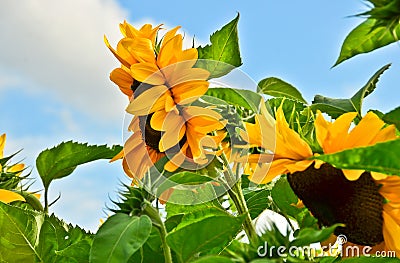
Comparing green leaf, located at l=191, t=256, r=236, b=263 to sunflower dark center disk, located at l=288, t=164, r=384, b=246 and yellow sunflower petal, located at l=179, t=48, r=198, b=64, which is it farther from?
yellow sunflower petal, located at l=179, t=48, r=198, b=64

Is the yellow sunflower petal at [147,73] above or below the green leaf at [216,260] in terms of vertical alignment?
above

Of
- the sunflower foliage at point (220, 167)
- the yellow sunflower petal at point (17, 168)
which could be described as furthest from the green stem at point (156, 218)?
the yellow sunflower petal at point (17, 168)

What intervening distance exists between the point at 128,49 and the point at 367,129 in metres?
0.26

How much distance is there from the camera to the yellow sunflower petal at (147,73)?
634mm

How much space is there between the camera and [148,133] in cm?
65

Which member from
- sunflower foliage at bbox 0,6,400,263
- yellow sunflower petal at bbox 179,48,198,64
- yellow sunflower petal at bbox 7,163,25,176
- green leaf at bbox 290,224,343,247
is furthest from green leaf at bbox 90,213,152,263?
yellow sunflower petal at bbox 7,163,25,176

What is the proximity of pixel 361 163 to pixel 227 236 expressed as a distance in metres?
0.12

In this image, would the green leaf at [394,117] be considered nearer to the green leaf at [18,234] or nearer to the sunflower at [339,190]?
the sunflower at [339,190]

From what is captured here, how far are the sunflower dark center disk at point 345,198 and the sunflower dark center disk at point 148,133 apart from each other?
0.54ft

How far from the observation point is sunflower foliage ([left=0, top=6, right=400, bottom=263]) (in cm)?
44

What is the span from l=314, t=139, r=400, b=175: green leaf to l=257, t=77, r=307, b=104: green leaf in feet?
0.77

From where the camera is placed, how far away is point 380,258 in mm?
465

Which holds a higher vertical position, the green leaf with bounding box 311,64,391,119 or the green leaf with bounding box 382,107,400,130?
the green leaf with bounding box 311,64,391,119

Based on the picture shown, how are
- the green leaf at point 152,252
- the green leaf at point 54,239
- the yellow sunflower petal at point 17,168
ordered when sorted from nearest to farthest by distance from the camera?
the green leaf at point 152,252 → the green leaf at point 54,239 → the yellow sunflower petal at point 17,168
